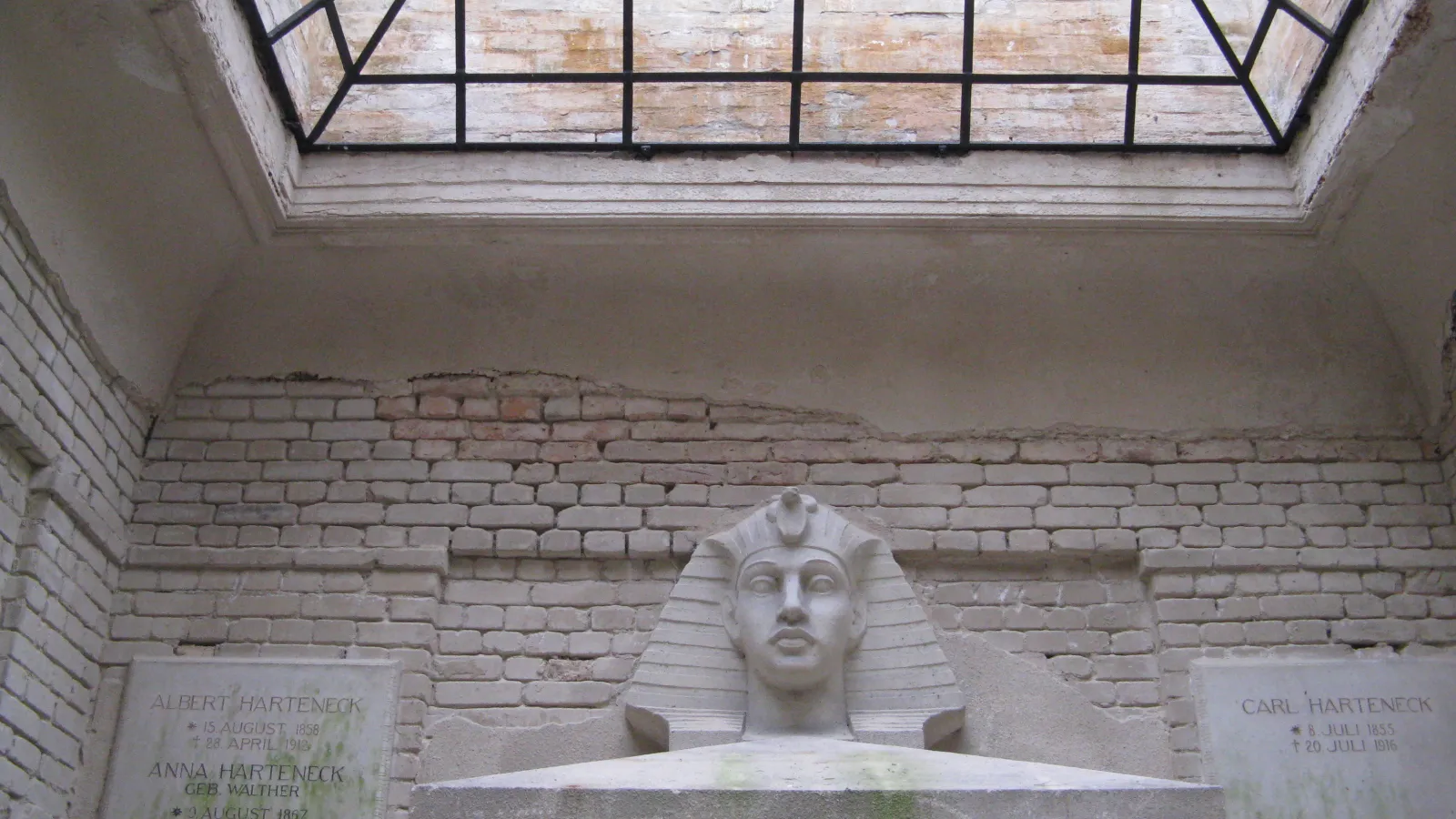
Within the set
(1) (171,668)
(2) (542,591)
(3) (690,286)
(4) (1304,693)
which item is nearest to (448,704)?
(2) (542,591)

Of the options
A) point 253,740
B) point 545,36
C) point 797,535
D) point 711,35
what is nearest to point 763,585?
point 797,535

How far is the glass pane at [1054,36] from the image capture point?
5523 millimetres

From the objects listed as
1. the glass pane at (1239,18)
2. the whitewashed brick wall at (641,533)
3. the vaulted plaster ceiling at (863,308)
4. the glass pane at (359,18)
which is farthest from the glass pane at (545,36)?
the glass pane at (1239,18)

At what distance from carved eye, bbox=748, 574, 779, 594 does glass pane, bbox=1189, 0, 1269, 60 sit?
8.73ft

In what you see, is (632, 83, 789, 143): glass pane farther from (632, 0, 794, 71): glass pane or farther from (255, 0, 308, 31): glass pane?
(255, 0, 308, 31): glass pane

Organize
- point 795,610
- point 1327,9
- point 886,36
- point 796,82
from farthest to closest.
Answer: point 886,36, point 796,82, point 1327,9, point 795,610

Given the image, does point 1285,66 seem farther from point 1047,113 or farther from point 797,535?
point 797,535

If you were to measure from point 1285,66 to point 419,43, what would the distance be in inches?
127

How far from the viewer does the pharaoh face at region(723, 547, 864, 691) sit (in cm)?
460

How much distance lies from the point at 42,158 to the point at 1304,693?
4443 millimetres

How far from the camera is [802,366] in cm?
555

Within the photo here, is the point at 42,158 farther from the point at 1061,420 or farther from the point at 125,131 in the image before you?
the point at 1061,420

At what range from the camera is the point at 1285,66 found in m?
5.24

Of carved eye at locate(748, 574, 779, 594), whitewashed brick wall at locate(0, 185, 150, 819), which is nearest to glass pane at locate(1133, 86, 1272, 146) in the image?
carved eye at locate(748, 574, 779, 594)
